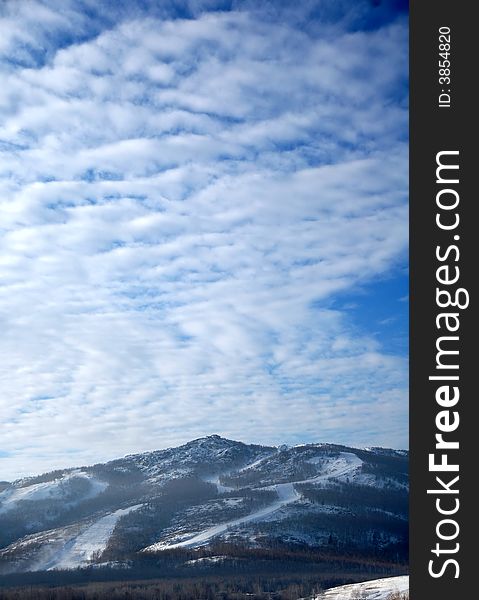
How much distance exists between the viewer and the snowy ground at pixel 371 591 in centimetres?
6625

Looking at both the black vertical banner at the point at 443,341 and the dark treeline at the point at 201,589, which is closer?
the black vertical banner at the point at 443,341

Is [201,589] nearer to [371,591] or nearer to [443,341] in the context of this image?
[371,591]

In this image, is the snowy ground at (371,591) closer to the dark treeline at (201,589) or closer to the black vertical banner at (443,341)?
the dark treeline at (201,589)

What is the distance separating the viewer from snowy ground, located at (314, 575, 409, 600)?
66.2 metres

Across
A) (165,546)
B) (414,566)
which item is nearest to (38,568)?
(165,546)

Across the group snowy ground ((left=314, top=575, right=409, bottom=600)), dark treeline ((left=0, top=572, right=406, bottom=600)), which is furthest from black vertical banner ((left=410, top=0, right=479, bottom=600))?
dark treeline ((left=0, top=572, right=406, bottom=600))

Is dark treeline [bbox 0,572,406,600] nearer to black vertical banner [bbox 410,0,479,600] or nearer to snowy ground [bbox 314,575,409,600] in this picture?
snowy ground [bbox 314,575,409,600]

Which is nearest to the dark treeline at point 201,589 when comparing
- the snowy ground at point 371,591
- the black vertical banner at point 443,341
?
the snowy ground at point 371,591

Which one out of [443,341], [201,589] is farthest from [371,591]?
[443,341]

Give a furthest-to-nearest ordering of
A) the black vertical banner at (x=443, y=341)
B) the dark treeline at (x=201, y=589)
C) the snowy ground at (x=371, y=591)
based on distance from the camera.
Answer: the dark treeline at (x=201, y=589), the snowy ground at (x=371, y=591), the black vertical banner at (x=443, y=341)

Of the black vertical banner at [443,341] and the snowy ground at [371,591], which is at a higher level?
the black vertical banner at [443,341]

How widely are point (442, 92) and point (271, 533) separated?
193 m

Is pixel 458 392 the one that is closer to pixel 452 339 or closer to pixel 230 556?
pixel 452 339

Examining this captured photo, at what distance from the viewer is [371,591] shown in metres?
A: 69.6
